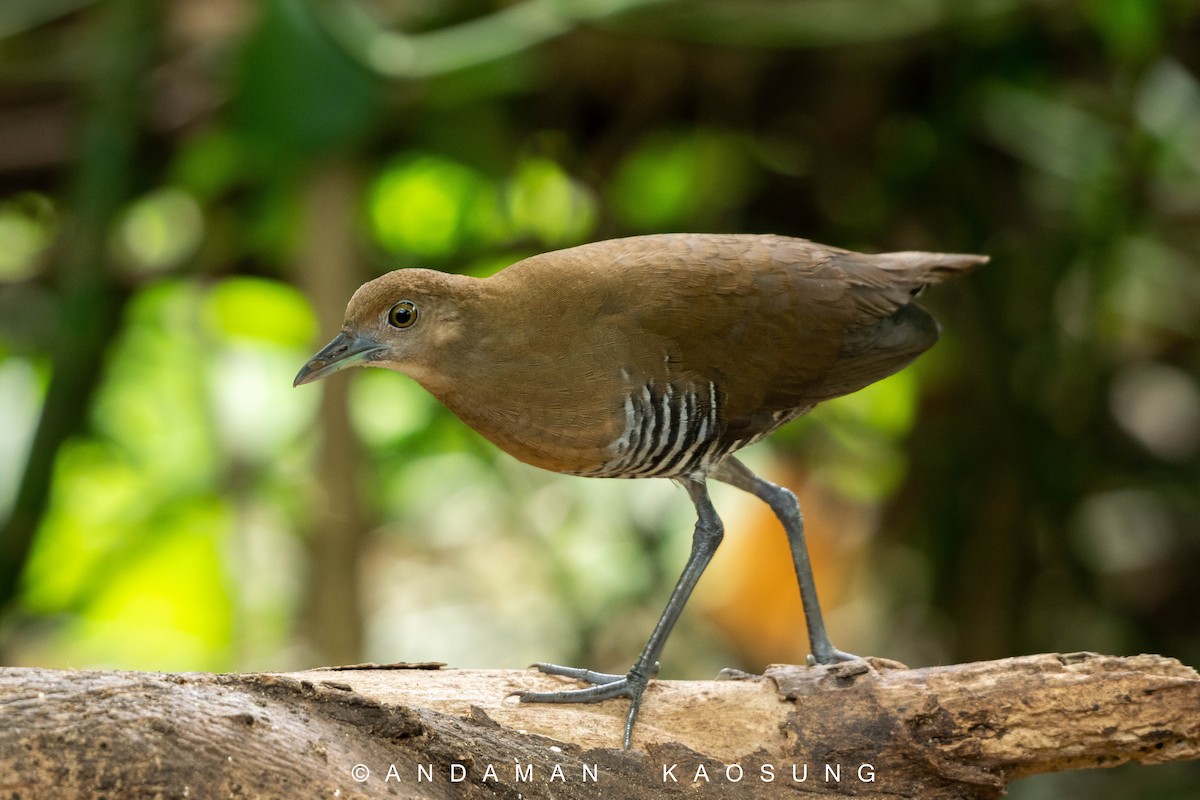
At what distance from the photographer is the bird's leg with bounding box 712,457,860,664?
3113 millimetres

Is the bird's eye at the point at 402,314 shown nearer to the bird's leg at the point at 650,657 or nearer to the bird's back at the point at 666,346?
the bird's back at the point at 666,346

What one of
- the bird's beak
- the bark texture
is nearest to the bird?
the bird's beak

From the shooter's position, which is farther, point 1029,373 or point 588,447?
point 1029,373

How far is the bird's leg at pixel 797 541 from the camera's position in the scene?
3.11 meters

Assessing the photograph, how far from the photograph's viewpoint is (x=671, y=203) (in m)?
5.40

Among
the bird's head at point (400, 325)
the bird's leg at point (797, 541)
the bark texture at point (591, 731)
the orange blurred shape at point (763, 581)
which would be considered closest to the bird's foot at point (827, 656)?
the bird's leg at point (797, 541)

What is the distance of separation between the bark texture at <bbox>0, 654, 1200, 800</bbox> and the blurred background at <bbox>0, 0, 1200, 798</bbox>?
5.83 ft

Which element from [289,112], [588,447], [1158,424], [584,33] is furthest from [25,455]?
[1158,424]

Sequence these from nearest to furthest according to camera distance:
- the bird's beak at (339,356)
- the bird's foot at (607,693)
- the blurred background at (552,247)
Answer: the bird's beak at (339,356) < the bird's foot at (607,693) < the blurred background at (552,247)

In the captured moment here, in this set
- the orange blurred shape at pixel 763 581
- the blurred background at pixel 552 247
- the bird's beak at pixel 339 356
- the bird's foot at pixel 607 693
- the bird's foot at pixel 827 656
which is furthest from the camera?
the orange blurred shape at pixel 763 581

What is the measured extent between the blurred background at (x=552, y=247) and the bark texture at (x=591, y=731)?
1.78 m

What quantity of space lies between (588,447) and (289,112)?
192 centimetres

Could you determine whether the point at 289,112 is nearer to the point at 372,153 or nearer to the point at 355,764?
the point at 372,153

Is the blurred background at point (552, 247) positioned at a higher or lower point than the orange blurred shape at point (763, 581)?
higher
